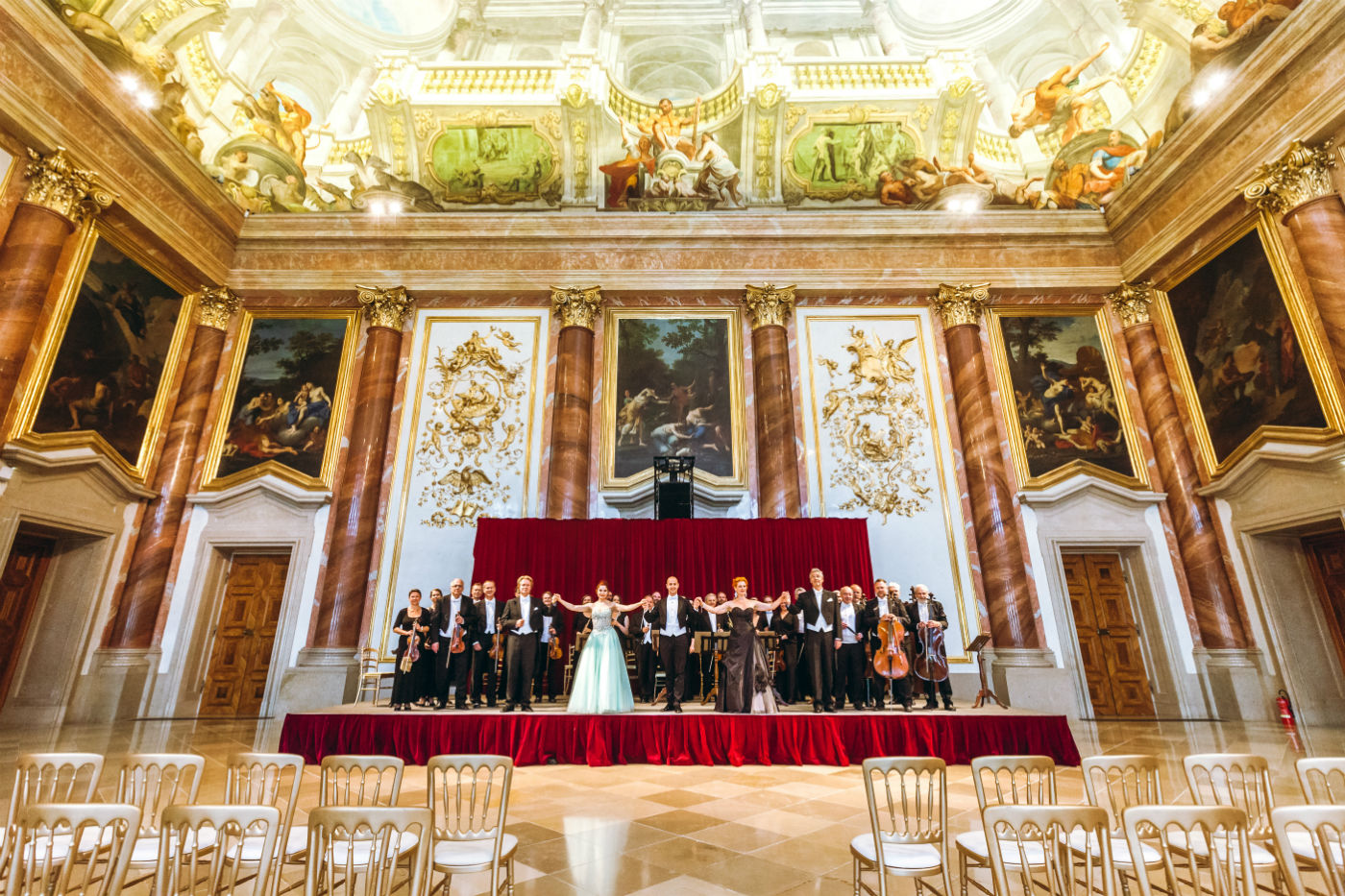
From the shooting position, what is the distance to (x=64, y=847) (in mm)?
2826

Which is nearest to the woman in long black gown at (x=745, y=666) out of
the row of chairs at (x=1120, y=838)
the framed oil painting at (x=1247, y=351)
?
the row of chairs at (x=1120, y=838)

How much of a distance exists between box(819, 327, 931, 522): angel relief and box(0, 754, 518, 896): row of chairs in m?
8.21

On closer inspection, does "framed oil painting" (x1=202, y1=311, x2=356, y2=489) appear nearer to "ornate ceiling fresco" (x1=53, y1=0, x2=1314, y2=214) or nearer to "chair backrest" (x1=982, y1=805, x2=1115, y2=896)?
"ornate ceiling fresco" (x1=53, y1=0, x2=1314, y2=214)

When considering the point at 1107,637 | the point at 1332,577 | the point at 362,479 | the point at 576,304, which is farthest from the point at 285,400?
the point at 1332,577

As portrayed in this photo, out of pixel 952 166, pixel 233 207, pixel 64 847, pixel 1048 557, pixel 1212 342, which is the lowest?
Result: pixel 64 847

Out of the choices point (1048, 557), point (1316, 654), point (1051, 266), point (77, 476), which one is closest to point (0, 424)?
point (77, 476)

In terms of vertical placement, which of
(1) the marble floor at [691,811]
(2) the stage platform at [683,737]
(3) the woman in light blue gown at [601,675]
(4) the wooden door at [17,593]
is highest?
(4) the wooden door at [17,593]

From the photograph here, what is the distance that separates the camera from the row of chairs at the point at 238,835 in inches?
75.5

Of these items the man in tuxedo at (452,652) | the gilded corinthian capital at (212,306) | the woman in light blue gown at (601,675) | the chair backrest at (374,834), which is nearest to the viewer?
the chair backrest at (374,834)

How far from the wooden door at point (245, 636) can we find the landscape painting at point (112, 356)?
237cm

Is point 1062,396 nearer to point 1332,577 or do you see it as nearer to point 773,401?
point 1332,577

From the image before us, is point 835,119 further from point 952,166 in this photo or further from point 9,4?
point 9,4

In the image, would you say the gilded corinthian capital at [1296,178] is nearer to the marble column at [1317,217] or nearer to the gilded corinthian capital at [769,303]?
the marble column at [1317,217]

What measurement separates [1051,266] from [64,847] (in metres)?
13.8
